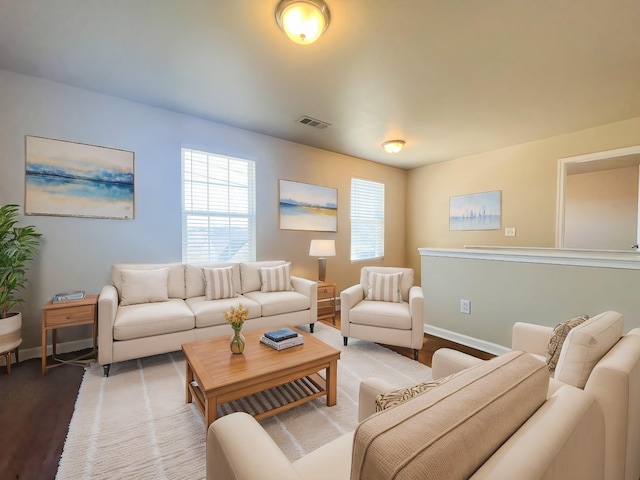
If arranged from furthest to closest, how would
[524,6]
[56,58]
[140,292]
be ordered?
[140,292]
[56,58]
[524,6]

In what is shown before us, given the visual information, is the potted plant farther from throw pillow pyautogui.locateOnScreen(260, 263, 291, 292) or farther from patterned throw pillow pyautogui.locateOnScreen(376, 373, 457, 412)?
patterned throw pillow pyautogui.locateOnScreen(376, 373, 457, 412)

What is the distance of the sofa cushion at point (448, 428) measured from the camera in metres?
0.51

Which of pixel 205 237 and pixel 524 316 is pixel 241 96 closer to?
pixel 205 237

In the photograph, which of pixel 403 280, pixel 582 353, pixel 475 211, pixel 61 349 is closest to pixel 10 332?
pixel 61 349

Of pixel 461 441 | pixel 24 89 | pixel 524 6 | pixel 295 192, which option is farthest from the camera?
pixel 295 192

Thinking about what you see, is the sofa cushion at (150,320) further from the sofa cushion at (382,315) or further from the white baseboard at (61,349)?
the sofa cushion at (382,315)

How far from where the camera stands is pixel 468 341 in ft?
10.4

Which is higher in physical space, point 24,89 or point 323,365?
point 24,89

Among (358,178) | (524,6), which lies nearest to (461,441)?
(524,6)

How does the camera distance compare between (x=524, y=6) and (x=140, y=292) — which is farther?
(x=140, y=292)

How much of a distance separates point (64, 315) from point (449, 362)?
2.98 metres

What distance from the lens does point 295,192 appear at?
14.3 feet

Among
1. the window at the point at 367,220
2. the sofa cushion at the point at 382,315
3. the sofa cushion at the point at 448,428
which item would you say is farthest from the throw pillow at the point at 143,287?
the window at the point at 367,220

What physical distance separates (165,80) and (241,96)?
69cm
